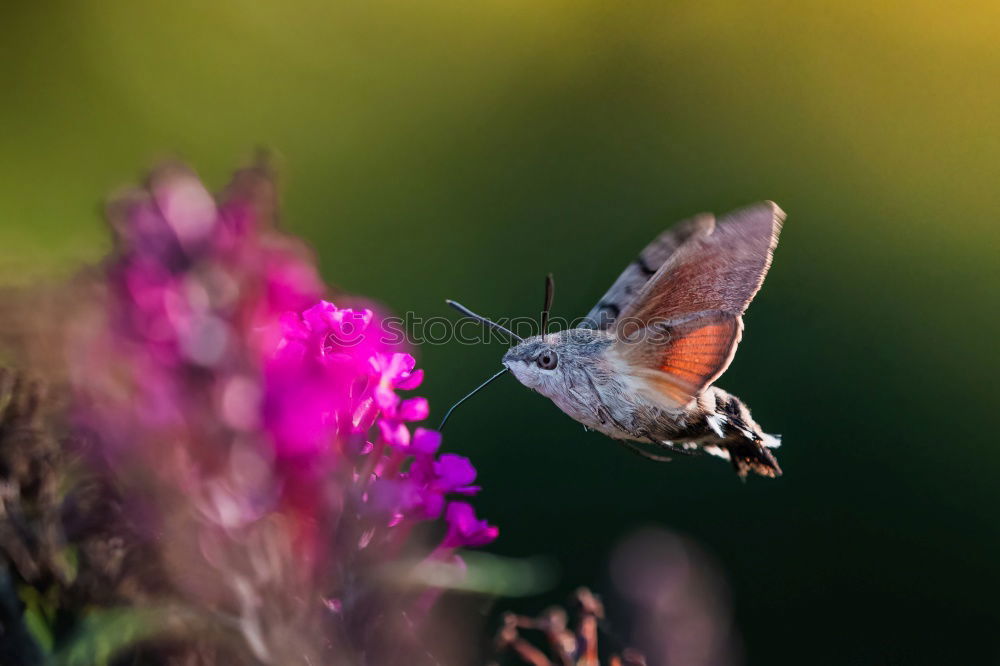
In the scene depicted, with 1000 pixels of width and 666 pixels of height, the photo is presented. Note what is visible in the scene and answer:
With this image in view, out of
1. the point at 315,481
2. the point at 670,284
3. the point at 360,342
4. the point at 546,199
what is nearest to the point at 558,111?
the point at 546,199

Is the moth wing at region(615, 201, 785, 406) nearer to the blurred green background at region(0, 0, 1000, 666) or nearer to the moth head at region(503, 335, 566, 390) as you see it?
the moth head at region(503, 335, 566, 390)

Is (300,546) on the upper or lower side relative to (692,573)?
upper

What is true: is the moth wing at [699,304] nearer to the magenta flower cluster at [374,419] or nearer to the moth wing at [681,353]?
the moth wing at [681,353]

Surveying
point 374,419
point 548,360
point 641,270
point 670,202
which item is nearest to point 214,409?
point 374,419

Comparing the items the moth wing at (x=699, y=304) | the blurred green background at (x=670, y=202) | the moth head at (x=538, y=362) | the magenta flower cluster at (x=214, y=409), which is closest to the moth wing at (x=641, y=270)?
the moth wing at (x=699, y=304)

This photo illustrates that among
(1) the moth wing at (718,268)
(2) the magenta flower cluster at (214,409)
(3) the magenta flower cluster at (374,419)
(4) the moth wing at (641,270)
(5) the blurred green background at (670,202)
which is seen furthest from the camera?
(5) the blurred green background at (670,202)

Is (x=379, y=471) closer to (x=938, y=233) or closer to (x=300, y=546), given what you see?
(x=300, y=546)
